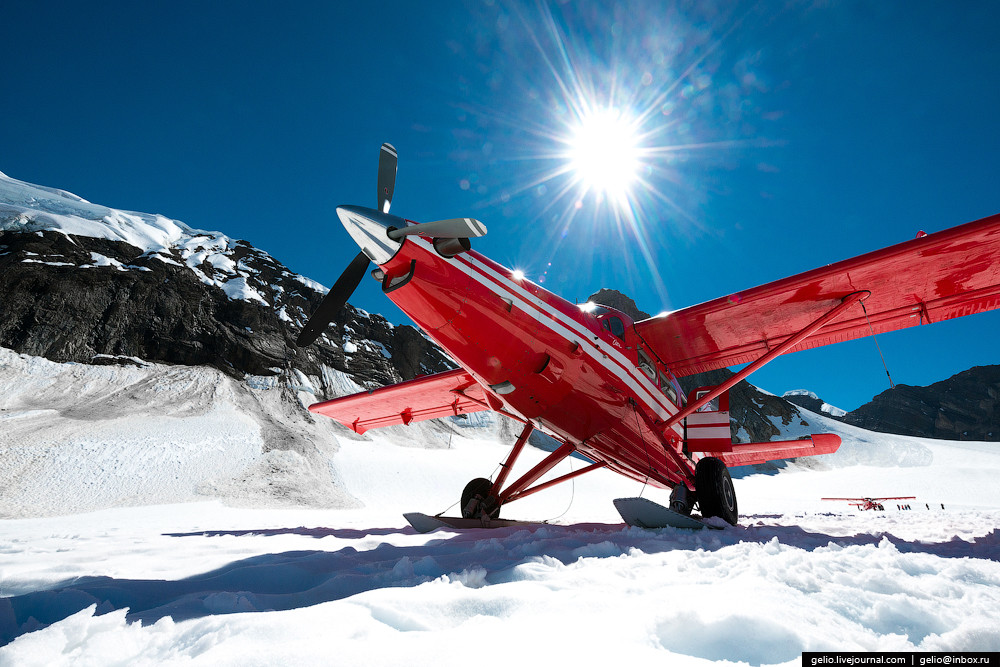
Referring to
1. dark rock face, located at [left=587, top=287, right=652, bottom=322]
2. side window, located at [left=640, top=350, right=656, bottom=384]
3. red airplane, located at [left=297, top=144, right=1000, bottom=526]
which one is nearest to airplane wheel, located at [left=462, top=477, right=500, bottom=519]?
red airplane, located at [left=297, top=144, right=1000, bottom=526]

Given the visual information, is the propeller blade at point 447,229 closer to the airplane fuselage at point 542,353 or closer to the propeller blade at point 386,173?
the airplane fuselage at point 542,353

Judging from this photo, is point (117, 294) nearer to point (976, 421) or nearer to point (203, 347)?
point (203, 347)

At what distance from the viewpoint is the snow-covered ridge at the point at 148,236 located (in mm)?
39281

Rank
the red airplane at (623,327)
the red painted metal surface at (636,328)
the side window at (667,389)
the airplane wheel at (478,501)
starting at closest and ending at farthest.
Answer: the red airplane at (623,327) < the red painted metal surface at (636,328) < the side window at (667,389) < the airplane wheel at (478,501)

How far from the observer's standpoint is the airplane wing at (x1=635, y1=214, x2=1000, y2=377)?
5.51 m

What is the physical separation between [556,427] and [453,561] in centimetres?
358

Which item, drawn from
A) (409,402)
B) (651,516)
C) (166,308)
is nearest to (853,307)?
(651,516)

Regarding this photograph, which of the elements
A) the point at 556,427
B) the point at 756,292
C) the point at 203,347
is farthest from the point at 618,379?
the point at 203,347

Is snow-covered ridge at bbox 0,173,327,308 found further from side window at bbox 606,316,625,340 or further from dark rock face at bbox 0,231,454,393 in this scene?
side window at bbox 606,316,625,340

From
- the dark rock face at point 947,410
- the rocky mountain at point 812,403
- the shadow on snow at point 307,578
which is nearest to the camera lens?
the shadow on snow at point 307,578

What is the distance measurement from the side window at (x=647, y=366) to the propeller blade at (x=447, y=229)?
155 inches

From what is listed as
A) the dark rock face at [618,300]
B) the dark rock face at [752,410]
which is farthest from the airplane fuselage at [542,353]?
the dark rock face at [618,300]

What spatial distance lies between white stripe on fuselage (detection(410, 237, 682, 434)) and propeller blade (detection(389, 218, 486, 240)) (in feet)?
0.41

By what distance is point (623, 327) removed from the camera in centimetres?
668
